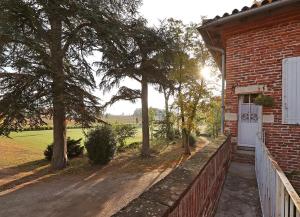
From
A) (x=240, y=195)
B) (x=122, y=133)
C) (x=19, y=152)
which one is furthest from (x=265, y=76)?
(x=19, y=152)

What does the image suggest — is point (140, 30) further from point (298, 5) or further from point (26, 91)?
point (298, 5)

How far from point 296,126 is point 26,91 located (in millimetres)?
11376

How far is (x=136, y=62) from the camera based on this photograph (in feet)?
57.4

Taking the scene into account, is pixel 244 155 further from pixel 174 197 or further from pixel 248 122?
pixel 174 197

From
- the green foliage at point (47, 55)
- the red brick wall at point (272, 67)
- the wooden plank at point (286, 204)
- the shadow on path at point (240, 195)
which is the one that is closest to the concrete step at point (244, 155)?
the shadow on path at point (240, 195)

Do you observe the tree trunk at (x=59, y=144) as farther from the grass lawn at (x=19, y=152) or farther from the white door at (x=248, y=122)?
the white door at (x=248, y=122)

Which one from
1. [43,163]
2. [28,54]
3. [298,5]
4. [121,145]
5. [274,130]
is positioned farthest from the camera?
[121,145]

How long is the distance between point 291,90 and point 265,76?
828mm

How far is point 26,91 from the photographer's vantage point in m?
12.5

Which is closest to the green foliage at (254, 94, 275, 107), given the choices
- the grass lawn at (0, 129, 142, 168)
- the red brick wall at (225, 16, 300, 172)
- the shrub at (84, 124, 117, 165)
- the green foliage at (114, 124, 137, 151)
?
the red brick wall at (225, 16, 300, 172)

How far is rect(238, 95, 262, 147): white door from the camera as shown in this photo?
Result: 26.2ft

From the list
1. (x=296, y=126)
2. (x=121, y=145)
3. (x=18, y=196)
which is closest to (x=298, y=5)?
(x=296, y=126)

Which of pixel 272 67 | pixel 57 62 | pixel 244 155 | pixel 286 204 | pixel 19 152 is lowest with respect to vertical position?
pixel 19 152

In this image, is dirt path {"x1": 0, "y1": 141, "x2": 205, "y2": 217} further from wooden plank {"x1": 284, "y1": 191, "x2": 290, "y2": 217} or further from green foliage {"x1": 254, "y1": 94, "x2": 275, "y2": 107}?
wooden plank {"x1": 284, "y1": 191, "x2": 290, "y2": 217}
